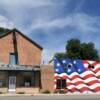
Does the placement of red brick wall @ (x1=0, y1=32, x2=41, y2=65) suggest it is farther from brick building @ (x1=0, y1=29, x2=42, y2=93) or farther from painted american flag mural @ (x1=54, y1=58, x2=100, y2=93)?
painted american flag mural @ (x1=54, y1=58, x2=100, y2=93)

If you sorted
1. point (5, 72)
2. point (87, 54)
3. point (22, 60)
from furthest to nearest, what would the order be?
1. point (87, 54)
2. point (22, 60)
3. point (5, 72)

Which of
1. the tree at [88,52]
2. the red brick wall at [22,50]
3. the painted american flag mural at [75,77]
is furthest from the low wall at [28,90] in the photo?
the tree at [88,52]

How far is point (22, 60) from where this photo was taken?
187ft

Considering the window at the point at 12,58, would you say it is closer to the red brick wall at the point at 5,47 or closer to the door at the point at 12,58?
the door at the point at 12,58

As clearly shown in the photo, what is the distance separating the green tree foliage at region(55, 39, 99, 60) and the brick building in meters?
25.0

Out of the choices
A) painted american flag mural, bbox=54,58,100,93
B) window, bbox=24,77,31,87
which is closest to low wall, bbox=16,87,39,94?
window, bbox=24,77,31,87

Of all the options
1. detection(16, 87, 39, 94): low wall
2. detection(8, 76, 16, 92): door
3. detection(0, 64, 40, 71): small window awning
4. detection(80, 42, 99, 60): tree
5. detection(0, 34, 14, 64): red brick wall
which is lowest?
detection(16, 87, 39, 94): low wall

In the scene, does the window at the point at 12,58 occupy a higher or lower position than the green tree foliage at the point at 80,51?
lower

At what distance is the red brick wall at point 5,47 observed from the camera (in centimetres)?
5578

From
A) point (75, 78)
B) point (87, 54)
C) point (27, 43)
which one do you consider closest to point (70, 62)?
point (75, 78)

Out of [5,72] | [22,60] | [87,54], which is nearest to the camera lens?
[5,72]

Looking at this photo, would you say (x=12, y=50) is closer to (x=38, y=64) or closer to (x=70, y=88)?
(x=38, y=64)

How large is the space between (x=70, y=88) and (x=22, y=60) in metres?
8.85

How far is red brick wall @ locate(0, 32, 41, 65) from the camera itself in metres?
56.0
